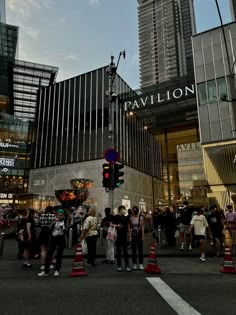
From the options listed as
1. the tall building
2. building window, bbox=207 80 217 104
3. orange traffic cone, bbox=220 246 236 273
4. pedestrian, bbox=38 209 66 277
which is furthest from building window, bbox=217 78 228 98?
pedestrian, bbox=38 209 66 277

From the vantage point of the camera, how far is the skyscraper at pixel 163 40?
129 metres

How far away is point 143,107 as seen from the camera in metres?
36.4

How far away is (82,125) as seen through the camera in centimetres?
3478

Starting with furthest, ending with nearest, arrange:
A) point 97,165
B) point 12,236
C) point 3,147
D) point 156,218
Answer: point 3,147, point 97,165, point 12,236, point 156,218

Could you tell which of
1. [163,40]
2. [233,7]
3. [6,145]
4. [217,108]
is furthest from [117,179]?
[163,40]

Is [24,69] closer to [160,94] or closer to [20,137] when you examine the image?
[20,137]

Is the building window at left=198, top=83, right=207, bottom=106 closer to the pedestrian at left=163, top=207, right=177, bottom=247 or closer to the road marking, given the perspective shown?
the pedestrian at left=163, top=207, right=177, bottom=247

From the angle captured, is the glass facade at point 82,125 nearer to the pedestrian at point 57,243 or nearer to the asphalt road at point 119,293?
the pedestrian at point 57,243

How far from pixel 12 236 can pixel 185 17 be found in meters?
164

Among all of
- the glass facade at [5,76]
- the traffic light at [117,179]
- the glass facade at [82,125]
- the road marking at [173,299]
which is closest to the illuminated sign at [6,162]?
the glass facade at [82,125]

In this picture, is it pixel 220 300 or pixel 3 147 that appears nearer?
pixel 220 300

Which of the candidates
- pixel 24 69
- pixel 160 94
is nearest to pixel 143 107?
pixel 160 94

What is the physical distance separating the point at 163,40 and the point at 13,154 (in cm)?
11401

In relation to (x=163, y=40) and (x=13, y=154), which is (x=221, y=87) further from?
(x=163, y=40)
